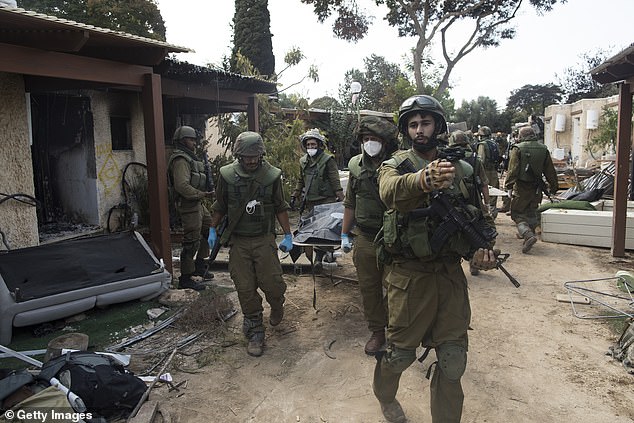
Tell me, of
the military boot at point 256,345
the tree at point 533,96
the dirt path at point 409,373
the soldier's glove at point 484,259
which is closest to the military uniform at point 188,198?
the dirt path at point 409,373

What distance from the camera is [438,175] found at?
2203mm

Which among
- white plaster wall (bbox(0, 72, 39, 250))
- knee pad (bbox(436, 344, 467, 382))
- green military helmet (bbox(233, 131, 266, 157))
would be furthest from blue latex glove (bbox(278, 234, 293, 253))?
white plaster wall (bbox(0, 72, 39, 250))

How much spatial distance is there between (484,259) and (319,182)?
3.68 metres

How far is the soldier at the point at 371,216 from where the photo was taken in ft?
13.0

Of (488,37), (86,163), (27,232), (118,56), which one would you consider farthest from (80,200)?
(488,37)

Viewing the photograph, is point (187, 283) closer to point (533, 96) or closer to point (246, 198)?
point (246, 198)

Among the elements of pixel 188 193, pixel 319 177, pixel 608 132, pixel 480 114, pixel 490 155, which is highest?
pixel 480 114

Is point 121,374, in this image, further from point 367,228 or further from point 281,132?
point 281,132

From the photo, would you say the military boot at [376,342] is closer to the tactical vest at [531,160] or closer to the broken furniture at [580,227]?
the tactical vest at [531,160]

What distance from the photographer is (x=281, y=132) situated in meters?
10.7

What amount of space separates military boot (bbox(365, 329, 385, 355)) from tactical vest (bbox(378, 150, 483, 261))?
1.45 meters

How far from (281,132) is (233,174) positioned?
6648 mm

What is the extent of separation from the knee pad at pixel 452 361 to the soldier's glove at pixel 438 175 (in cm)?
96

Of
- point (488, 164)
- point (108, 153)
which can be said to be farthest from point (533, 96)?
point (108, 153)
